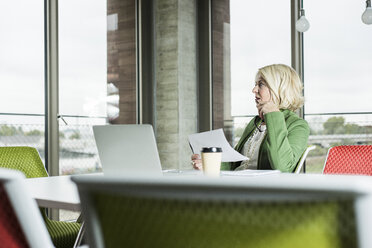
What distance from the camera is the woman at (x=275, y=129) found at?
229 centimetres

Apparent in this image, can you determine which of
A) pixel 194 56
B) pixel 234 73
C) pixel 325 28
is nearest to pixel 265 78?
pixel 325 28

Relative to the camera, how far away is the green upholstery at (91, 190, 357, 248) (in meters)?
0.54

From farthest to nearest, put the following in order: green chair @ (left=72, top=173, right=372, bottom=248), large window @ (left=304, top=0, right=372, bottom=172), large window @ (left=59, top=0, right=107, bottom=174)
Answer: large window @ (left=59, top=0, right=107, bottom=174)
large window @ (left=304, top=0, right=372, bottom=172)
green chair @ (left=72, top=173, right=372, bottom=248)

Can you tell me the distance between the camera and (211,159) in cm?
184

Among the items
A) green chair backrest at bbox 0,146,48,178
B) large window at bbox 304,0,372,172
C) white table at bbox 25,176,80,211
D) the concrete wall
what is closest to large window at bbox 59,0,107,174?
the concrete wall

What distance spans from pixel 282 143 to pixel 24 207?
5.64 feet

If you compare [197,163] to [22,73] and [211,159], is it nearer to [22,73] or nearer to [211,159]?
[211,159]

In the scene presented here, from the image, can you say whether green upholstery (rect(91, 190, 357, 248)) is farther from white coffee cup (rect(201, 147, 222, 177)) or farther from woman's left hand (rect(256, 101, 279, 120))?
woman's left hand (rect(256, 101, 279, 120))

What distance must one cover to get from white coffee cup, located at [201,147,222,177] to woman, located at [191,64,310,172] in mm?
423

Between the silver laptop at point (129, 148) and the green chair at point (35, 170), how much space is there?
0.57 m

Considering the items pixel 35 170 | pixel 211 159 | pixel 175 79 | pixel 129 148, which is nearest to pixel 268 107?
pixel 211 159

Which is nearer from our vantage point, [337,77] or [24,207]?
[24,207]

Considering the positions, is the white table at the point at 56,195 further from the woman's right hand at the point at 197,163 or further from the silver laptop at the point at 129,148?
the woman's right hand at the point at 197,163

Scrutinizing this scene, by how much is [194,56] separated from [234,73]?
1.84 feet
